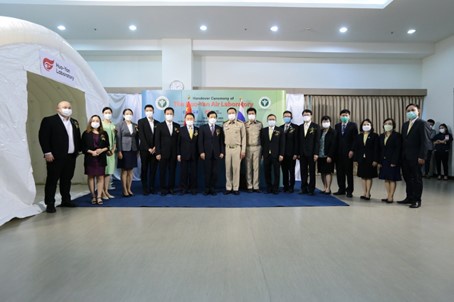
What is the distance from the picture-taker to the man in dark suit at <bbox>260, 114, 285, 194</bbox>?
4.98m

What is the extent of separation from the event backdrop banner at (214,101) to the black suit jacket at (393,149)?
2.29 metres

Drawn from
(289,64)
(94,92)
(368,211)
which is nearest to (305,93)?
(289,64)

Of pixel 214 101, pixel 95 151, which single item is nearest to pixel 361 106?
pixel 214 101

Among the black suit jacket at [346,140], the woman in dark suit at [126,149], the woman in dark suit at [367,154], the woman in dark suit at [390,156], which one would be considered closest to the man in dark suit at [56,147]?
the woman in dark suit at [126,149]

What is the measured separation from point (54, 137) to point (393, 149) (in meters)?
4.97

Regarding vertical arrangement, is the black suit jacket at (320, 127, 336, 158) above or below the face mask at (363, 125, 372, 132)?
below

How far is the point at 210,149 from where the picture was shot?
16.3ft

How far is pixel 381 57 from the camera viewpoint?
27.2ft

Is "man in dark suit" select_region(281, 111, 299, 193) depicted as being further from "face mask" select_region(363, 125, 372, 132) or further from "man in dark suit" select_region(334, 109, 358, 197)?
"face mask" select_region(363, 125, 372, 132)

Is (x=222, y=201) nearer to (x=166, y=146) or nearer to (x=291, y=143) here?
(x=166, y=146)

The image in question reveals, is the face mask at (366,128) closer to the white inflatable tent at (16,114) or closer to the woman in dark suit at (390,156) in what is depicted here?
the woman in dark suit at (390,156)

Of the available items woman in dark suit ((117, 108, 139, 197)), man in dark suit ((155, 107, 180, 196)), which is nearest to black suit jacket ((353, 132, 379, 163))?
man in dark suit ((155, 107, 180, 196))

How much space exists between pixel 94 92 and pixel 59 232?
10.4ft

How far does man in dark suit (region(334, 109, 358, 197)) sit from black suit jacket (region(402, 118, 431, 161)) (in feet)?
2.84
